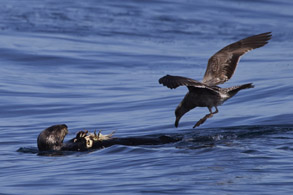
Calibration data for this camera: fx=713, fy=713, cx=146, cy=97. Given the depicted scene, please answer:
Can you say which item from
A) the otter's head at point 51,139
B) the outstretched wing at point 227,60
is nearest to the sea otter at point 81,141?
the otter's head at point 51,139

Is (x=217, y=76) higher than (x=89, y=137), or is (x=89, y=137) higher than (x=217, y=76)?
(x=217, y=76)

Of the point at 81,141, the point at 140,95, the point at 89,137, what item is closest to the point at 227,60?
the point at 89,137

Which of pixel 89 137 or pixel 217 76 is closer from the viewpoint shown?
pixel 89 137

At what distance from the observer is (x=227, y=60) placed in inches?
466

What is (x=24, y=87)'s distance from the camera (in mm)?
17188

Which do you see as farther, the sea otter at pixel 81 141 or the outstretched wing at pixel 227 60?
the outstretched wing at pixel 227 60

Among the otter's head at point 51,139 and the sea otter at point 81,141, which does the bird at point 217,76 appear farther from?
the otter's head at point 51,139

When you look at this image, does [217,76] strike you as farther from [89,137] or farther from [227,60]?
[89,137]

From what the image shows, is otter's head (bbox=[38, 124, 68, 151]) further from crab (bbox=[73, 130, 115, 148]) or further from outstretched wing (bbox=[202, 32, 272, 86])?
outstretched wing (bbox=[202, 32, 272, 86])

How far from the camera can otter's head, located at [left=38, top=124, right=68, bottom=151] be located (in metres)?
10.4

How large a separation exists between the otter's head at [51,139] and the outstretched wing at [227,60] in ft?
8.66

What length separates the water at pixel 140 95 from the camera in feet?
27.5

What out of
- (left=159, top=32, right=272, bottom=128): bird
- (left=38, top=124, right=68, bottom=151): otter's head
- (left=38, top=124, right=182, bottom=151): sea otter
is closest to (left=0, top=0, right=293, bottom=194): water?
(left=38, top=124, right=182, bottom=151): sea otter

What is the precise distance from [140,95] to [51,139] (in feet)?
19.8
